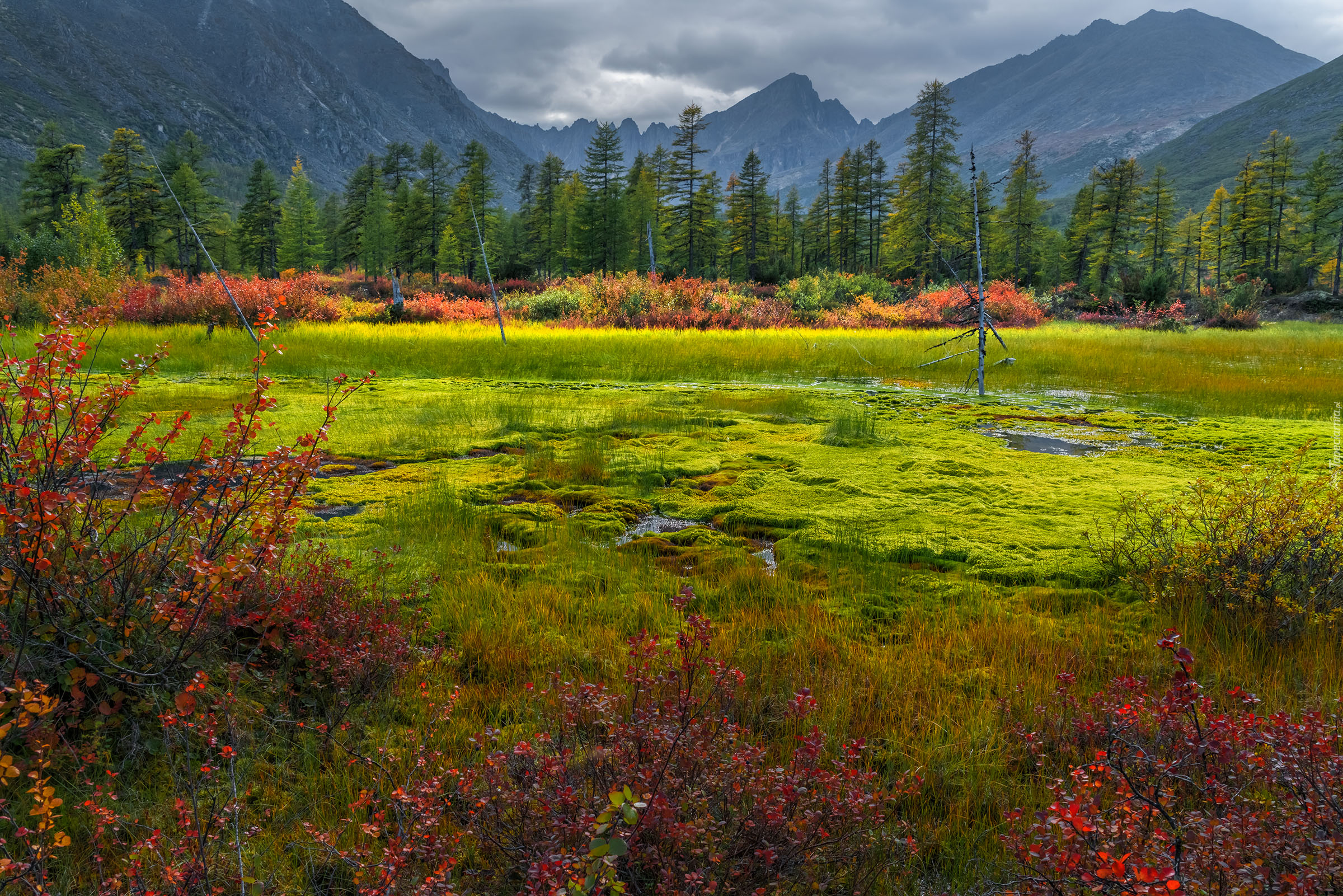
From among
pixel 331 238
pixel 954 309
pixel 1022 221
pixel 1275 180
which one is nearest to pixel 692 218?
pixel 1022 221

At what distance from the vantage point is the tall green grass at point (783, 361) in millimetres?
12414

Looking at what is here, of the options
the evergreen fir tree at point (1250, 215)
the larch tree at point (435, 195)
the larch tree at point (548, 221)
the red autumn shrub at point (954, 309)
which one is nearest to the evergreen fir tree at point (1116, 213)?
the evergreen fir tree at point (1250, 215)

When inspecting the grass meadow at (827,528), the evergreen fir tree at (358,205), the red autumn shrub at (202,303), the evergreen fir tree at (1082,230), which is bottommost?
the grass meadow at (827,528)

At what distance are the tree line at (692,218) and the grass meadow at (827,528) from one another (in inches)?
1261

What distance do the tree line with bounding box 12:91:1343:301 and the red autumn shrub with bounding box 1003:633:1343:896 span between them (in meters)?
41.7

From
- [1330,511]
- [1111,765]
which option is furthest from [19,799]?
[1330,511]

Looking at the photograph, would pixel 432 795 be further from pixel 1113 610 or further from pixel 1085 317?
pixel 1085 317

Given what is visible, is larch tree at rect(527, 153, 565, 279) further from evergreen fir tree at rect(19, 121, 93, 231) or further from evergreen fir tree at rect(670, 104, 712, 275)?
evergreen fir tree at rect(19, 121, 93, 231)

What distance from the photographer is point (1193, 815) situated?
1609mm

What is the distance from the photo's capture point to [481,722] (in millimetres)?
2648

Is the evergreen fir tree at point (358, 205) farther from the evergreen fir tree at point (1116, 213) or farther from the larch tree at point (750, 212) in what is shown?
the evergreen fir tree at point (1116, 213)

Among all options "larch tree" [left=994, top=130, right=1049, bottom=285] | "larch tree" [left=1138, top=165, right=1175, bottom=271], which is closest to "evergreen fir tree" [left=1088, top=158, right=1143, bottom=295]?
"larch tree" [left=994, top=130, right=1049, bottom=285]

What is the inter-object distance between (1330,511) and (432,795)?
4629mm

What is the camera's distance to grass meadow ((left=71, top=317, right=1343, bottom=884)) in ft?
9.54
